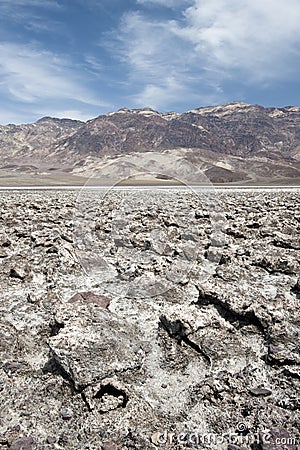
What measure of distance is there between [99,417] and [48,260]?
435cm

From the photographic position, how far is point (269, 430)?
2.57 metres

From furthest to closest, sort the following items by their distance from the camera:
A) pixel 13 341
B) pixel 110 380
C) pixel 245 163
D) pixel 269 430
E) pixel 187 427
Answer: pixel 245 163
pixel 13 341
pixel 110 380
pixel 187 427
pixel 269 430

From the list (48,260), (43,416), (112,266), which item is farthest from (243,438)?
(48,260)

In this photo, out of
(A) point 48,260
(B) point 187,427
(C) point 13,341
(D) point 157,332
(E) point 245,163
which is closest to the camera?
(B) point 187,427

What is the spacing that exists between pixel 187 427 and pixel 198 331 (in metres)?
1.18

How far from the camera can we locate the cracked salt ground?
2.78 m

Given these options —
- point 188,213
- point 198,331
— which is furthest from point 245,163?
point 198,331

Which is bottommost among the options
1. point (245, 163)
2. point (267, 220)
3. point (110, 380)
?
point (110, 380)

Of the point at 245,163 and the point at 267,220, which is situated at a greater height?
the point at 245,163

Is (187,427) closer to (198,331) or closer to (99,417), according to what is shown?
(99,417)

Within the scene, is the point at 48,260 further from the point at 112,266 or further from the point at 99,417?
the point at 99,417

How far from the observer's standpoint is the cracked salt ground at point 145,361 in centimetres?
278

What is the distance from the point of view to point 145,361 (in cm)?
370

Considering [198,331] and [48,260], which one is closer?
[198,331]
